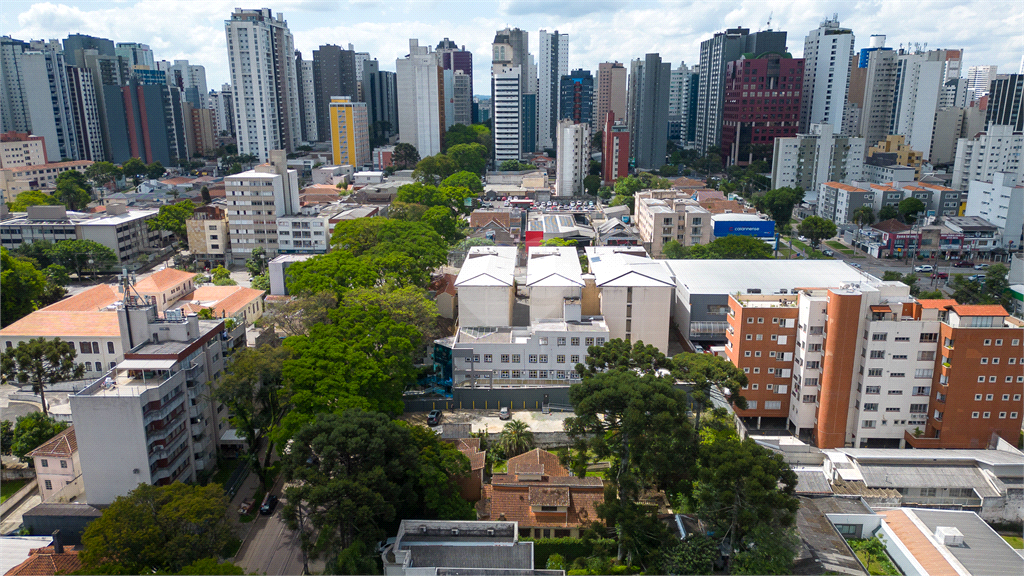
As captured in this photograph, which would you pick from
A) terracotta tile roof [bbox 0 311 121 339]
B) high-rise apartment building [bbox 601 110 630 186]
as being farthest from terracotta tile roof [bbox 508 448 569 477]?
high-rise apartment building [bbox 601 110 630 186]

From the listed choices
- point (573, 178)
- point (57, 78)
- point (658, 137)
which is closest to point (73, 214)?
point (57, 78)

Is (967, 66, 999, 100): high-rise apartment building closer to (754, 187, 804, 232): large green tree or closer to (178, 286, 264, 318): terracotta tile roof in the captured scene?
(754, 187, 804, 232): large green tree

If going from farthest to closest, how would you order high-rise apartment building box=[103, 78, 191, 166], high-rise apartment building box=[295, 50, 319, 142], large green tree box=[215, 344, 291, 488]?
high-rise apartment building box=[295, 50, 319, 142]
high-rise apartment building box=[103, 78, 191, 166]
large green tree box=[215, 344, 291, 488]

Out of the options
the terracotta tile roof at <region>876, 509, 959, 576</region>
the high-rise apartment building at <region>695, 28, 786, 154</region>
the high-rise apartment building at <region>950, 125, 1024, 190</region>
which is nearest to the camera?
the terracotta tile roof at <region>876, 509, 959, 576</region>

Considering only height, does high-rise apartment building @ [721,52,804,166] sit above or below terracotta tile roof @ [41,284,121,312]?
above

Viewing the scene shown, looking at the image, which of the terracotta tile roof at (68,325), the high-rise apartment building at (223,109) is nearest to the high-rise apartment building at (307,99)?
the high-rise apartment building at (223,109)

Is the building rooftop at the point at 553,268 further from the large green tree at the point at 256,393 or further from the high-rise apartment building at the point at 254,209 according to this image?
the high-rise apartment building at the point at 254,209
